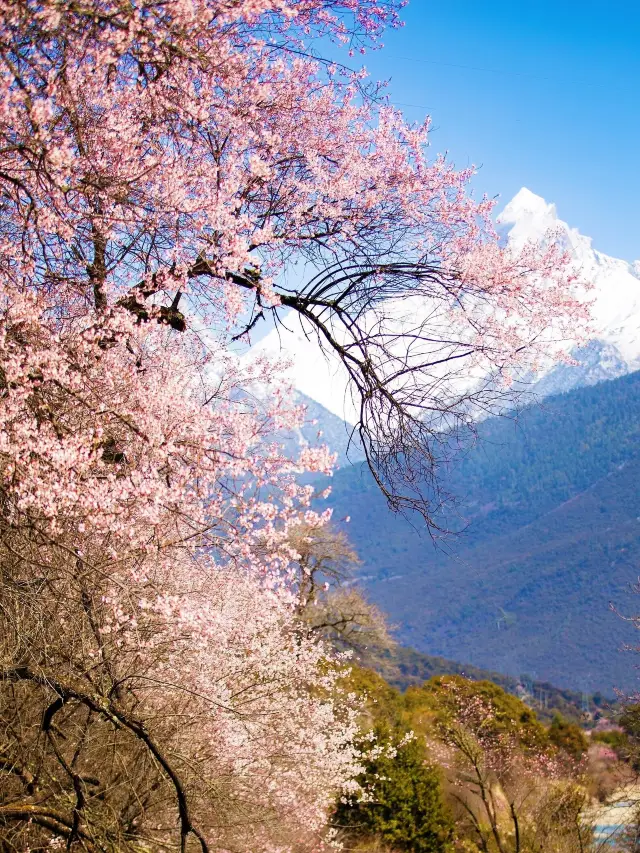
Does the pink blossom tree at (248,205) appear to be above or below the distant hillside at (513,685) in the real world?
below

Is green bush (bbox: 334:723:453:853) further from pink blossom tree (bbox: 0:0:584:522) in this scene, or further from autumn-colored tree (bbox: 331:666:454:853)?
pink blossom tree (bbox: 0:0:584:522)

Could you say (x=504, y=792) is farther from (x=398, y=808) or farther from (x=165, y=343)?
(x=165, y=343)

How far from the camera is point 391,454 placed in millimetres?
5527

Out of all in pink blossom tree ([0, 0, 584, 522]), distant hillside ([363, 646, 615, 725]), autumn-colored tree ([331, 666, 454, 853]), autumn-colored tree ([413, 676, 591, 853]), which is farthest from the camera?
distant hillside ([363, 646, 615, 725])

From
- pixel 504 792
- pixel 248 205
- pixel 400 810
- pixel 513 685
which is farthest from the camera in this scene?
pixel 513 685

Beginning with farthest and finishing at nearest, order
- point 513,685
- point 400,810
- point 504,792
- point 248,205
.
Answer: point 513,685 → point 504,792 → point 400,810 → point 248,205

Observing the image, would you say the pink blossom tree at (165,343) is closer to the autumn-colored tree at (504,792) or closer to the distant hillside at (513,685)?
the autumn-colored tree at (504,792)

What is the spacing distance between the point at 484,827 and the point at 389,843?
165 inches

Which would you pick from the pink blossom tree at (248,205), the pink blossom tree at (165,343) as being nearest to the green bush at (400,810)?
the pink blossom tree at (165,343)

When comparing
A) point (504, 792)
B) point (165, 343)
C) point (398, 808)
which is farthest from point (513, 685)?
point (165, 343)

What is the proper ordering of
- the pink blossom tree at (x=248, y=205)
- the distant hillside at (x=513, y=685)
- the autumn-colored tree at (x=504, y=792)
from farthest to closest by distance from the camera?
the distant hillside at (x=513, y=685), the autumn-colored tree at (x=504, y=792), the pink blossom tree at (x=248, y=205)

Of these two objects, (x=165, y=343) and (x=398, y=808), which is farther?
(x=398, y=808)

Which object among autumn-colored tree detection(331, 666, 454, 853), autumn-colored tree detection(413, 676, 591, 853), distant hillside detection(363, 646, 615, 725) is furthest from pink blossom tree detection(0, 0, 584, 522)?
distant hillside detection(363, 646, 615, 725)

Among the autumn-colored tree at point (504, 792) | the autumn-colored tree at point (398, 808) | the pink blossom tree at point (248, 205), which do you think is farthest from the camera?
the autumn-colored tree at point (398, 808)
